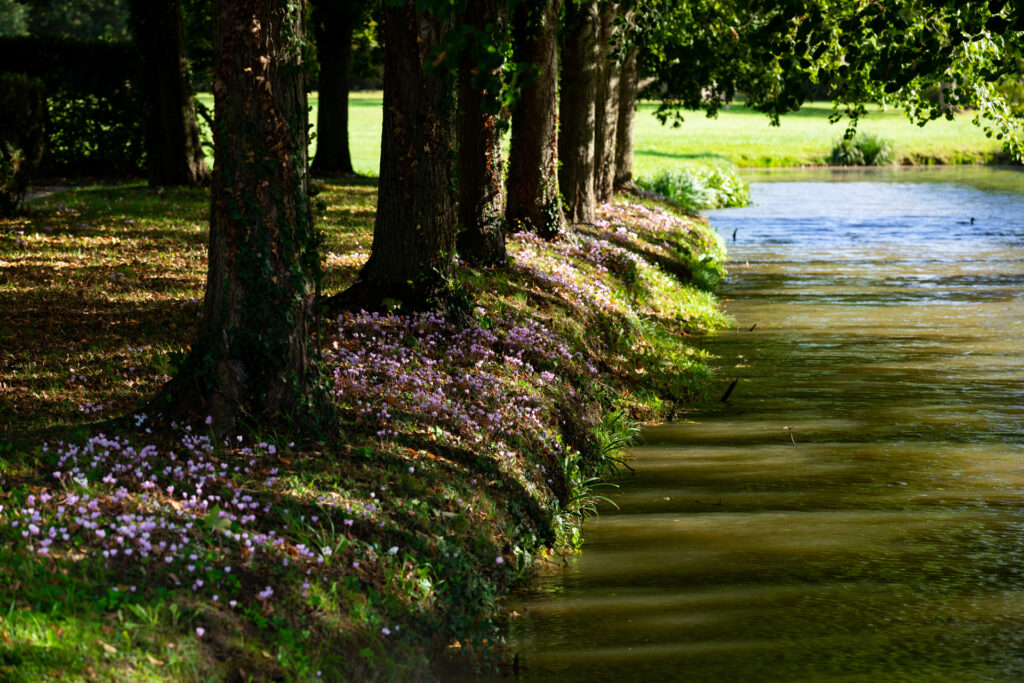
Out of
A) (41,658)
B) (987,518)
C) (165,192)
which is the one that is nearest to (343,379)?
(41,658)

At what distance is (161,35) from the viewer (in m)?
20.8

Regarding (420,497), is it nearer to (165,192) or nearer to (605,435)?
(605,435)

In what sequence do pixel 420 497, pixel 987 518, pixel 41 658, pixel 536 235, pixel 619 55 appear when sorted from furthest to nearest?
1. pixel 619 55
2. pixel 536 235
3. pixel 987 518
4. pixel 420 497
5. pixel 41 658

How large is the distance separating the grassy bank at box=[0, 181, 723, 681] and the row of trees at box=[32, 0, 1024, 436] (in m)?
0.49

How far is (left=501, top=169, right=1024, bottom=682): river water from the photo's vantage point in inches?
226

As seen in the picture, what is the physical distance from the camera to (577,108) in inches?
690

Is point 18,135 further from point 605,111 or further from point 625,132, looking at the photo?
point 625,132

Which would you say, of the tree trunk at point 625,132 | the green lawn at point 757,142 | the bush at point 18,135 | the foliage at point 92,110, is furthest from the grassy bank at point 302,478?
the green lawn at point 757,142

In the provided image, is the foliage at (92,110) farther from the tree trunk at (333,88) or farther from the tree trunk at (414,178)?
the tree trunk at (414,178)

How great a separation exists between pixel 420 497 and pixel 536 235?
8.93 m

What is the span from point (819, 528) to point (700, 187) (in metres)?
28.0

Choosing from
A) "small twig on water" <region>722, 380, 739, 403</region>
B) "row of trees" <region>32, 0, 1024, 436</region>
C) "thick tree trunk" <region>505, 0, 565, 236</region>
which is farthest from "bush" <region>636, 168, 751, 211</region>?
"small twig on water" <region>722, 380, 739, 403</region>

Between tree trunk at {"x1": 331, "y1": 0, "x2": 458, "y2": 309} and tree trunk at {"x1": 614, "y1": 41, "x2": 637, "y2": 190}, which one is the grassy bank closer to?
tree trunk at {"x1": 331, "y1": 0, "x2": 458, "y2": 309}

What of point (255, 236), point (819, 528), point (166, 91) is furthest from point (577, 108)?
point (255, 236)
